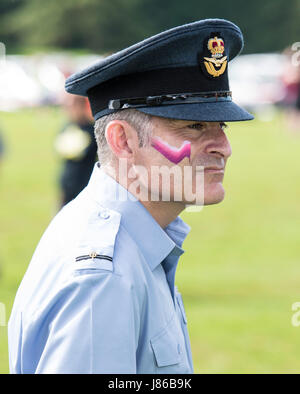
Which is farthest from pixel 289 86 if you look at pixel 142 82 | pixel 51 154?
pixel 142 82

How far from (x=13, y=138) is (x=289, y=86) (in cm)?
1069

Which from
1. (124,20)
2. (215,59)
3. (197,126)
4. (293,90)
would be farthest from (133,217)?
(124,20)

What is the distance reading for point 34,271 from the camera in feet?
7.27

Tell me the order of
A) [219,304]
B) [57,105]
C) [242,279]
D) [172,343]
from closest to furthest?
[172,343] → [219,304] → [242,279] → [57,105]

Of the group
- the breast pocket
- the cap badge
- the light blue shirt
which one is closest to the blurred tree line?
the cap badge

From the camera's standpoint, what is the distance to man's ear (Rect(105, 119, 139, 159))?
2344mm

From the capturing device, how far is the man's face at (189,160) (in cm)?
233

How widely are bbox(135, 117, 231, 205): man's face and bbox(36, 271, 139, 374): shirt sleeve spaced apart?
1.43 ft

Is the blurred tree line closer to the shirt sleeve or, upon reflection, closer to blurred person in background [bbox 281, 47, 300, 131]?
blurred person in background [bbox 281, 47, 300, 131]

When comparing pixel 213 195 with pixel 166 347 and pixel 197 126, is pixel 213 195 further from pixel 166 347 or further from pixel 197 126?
pixel 166 347

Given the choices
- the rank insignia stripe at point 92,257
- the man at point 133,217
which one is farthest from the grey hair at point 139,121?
the rank insignia stripe at point 92,257

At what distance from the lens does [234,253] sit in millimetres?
10031

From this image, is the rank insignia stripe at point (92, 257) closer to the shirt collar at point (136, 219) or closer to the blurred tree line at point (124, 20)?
the shirt collar at point (136, 219)
